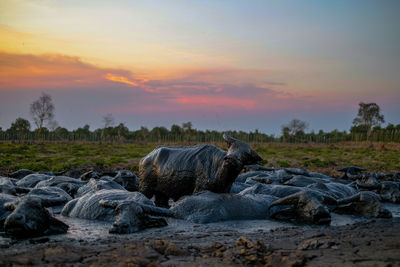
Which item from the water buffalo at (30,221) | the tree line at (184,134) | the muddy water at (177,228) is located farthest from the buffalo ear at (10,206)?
the tree line at (184,134)

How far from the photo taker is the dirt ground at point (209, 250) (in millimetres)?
4328

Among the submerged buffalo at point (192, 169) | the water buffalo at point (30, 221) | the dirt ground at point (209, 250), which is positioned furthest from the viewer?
the submerged buffalo at point (192, 169)

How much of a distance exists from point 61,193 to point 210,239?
4.90 metres

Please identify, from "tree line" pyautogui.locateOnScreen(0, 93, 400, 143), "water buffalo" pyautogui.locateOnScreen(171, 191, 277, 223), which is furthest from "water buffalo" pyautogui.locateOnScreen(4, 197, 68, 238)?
"tree line" pyautogui.locateOnScreen(0, 93, 400, 143)

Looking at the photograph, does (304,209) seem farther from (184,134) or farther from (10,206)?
(184,134)

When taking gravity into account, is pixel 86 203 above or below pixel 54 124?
below

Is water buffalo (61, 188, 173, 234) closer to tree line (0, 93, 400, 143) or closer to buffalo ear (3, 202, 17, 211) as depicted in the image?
buffalo ear (3, 202, 17, 211)

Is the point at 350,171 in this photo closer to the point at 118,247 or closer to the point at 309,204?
the point at 309,204

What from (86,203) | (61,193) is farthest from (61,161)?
(86,203)

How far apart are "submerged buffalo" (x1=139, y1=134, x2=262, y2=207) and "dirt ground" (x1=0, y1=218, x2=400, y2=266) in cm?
171

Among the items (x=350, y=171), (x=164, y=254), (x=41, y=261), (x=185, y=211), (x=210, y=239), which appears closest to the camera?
(x=41, y=261)

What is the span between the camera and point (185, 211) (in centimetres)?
734

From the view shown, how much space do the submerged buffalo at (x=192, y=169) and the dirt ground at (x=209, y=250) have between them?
1711 mm

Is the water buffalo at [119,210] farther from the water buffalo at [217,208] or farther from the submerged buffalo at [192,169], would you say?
the submerged buffalo at [192,169]
